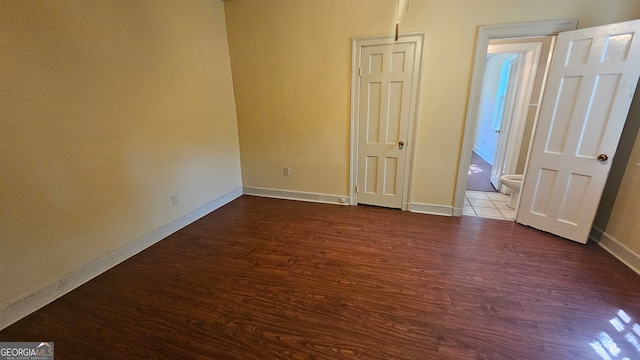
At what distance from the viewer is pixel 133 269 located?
2.24 metres

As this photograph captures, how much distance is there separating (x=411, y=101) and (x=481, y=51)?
2.73ft

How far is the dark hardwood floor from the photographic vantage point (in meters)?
1.50

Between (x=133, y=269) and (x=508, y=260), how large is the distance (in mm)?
3451

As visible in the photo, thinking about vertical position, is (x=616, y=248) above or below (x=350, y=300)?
above

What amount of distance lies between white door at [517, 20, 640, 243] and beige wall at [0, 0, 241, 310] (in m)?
3.91

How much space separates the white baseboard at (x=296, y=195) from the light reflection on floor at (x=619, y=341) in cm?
257

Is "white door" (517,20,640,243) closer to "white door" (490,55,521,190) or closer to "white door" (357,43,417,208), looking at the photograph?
"white door" (357,43,417,208)

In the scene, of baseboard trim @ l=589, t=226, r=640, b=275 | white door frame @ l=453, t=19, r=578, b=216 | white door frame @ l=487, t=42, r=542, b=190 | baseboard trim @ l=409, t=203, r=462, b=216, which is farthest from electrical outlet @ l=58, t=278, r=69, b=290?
white door frame @ l=487, t=42, r=542, b=190

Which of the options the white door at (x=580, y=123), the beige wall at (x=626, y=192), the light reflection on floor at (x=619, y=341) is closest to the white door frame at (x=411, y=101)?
the white door at (x=580, y=123)

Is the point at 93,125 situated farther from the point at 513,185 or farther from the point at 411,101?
the point at 513,185

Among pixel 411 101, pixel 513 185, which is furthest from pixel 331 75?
pixel 513 185

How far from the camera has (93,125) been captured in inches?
80.9

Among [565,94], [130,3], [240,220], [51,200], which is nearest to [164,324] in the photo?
[51,200]

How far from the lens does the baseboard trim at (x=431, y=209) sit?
3195 mm
